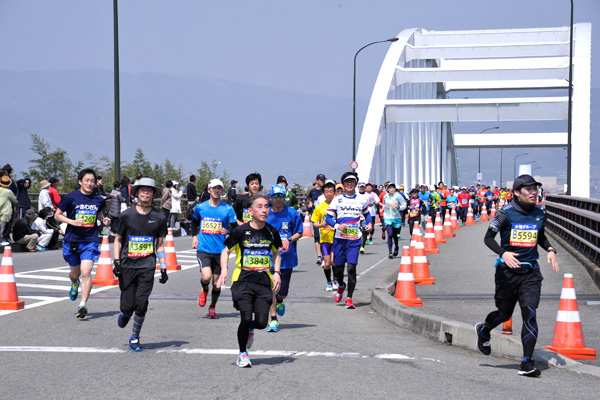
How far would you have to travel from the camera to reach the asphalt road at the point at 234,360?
6.56 metres

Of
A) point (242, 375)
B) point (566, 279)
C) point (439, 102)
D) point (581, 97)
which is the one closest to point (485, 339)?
point (566, 279)

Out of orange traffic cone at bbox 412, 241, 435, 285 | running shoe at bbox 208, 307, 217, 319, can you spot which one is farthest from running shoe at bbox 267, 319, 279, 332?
orange traffic cone at bbox 412, 241, 435, 285

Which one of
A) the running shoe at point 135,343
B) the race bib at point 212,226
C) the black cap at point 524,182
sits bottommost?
the running shoe at point 135,343

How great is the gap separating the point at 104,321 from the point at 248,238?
3.25 m

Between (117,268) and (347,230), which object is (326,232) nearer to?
(347,230)

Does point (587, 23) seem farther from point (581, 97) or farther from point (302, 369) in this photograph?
point (302, 369)

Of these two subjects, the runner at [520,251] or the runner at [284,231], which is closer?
the runner at [520,251]

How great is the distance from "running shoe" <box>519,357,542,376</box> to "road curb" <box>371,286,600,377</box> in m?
0.46

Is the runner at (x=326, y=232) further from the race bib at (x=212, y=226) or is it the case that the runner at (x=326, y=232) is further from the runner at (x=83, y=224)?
the runner at (x=83, y=224)

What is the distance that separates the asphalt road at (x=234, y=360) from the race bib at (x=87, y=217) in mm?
1104

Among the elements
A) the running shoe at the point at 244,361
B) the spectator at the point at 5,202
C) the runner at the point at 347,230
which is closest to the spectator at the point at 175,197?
the spectator at the point at 5,202

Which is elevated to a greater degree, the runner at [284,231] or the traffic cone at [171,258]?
the runner at [284,231]

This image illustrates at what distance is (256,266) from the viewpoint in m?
7.80

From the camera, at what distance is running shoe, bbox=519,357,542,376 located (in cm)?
711
